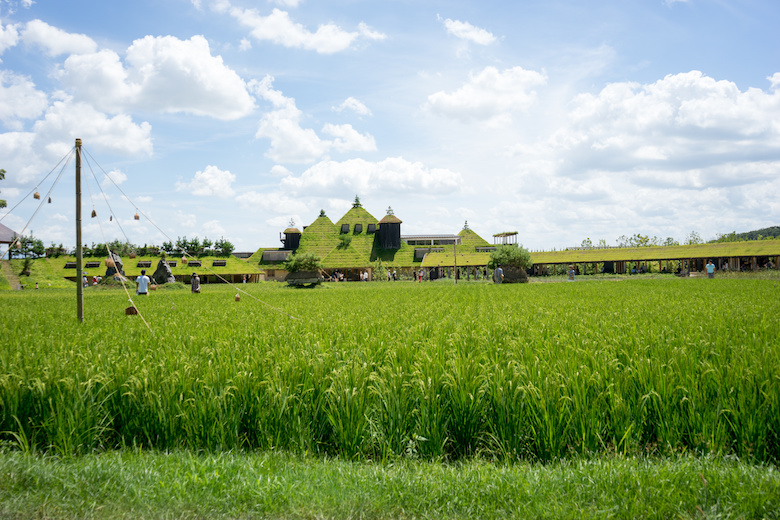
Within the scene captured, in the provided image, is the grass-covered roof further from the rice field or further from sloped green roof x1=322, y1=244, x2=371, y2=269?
the rice field

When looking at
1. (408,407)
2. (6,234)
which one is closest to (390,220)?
(6,234)

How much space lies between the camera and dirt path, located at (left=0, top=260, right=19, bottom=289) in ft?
154

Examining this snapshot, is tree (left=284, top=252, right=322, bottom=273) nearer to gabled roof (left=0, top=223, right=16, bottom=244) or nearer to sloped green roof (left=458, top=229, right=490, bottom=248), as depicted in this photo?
gabled roof (left=0, top=223, right=16, bottom=244)

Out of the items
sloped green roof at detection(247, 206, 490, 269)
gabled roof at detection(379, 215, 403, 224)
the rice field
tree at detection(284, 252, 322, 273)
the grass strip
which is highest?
gabled roof at detection(379, 215, 403, 224)

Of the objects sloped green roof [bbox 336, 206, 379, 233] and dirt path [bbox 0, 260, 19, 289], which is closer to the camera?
dirt path [bbox 0, 260, 19, 289]

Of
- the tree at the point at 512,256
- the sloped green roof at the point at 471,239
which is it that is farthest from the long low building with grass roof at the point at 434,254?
the tree at the point at 512,256

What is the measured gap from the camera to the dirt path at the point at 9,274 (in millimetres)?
47069

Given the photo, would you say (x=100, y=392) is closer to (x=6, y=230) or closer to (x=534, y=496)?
(x=534, y=496)

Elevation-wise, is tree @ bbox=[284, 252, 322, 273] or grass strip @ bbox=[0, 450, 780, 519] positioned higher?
tree @ bbox=[284, 252, 322, 273]

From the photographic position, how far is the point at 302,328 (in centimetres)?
897

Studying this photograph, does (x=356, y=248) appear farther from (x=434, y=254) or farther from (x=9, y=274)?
(x=9, y=274)

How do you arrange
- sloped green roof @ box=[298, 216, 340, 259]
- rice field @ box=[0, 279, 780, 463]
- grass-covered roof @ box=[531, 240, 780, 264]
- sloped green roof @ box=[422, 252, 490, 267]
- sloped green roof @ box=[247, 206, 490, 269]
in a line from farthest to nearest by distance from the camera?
sloped green roof @ box=[298, 216, 340, 259] < sloped green roof @ box=[247, 206, 490, 269] < sloped green roof @ box=[422, 252, 490, 267] < grass-covered roof @ box=[531, 240, 780, 264] < rice field @ box=[0, 279, 780, 463]

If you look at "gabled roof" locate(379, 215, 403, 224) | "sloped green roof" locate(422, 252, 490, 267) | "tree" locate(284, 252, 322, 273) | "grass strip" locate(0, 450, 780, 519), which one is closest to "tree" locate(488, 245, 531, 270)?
"sloped green roof" locate(422, 252, 490, 267)

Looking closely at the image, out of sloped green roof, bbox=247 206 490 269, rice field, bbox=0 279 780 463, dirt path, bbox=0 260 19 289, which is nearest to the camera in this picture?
rice field, bbox=0 279 780 463
